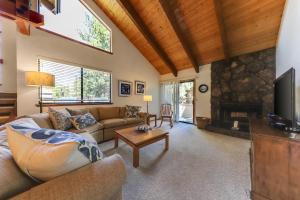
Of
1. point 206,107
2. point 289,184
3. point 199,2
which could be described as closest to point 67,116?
point 289,184

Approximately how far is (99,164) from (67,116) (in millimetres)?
2378

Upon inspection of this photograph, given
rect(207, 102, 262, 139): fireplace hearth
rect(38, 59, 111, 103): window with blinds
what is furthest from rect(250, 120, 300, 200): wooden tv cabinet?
rect(38, 59, 111, 103): window with blinds

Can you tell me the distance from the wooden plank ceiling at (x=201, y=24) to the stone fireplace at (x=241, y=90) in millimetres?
320

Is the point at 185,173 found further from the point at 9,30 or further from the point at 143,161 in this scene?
the point at 9,30

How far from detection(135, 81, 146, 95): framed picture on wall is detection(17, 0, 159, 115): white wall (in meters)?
0.19

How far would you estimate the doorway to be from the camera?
564 cm

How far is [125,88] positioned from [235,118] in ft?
12.8

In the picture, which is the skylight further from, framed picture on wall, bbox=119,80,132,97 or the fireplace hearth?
the fireplace hearth

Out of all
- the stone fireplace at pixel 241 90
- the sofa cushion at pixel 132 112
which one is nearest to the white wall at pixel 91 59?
the sofa cushion at pixel 132 112

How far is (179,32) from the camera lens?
3900mm

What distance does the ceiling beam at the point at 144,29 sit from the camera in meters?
3.70

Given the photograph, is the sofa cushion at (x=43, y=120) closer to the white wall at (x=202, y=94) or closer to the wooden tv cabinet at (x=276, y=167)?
the wooden tv cabinet at (x=276, y=167)

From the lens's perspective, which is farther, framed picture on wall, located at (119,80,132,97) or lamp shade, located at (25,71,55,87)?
framed picture on wall, located at (119,80,132,97)

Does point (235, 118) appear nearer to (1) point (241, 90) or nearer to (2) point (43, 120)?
(1) point (241, 90)
